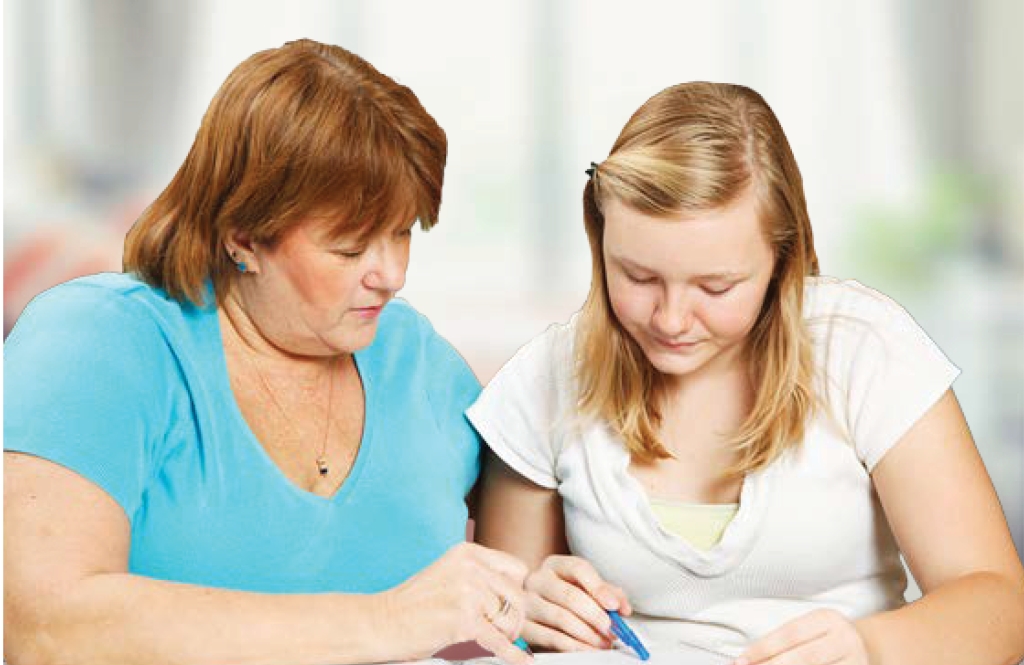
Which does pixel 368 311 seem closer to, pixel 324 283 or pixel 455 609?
pixel 324 283

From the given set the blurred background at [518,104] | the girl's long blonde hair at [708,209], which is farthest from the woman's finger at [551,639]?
the blurred background at [518,104]

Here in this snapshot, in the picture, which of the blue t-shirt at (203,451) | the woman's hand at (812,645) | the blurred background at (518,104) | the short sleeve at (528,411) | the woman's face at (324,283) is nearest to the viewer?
the woman's hand at (812,645)

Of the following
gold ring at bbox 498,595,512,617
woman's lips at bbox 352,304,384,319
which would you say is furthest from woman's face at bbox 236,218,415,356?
gold ring at bbox 498,595,512,617

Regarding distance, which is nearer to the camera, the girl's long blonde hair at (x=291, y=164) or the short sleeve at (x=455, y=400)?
the girl's long blonde hair at (x=291, y=164)

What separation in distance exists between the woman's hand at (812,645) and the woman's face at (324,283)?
523mm

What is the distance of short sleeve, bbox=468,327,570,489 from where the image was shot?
159 centimetres

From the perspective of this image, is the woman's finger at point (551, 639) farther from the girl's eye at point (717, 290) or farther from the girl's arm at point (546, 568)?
the girl's eye at point (717, 290)

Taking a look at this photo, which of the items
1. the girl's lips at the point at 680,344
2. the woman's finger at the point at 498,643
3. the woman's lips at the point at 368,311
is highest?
the girl's lips at the point at 680,344

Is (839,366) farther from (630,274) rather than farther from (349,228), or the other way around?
(349,228)

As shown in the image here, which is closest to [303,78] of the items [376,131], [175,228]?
[376,131]

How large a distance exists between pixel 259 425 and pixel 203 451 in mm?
86

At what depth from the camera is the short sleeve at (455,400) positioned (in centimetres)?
165

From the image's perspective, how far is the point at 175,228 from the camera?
4.99ft

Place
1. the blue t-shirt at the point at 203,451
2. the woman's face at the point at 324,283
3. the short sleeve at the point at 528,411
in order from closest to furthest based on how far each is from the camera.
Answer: the blue t-shirt at the point at 203,451 → the woman's face at the point at 324,283 → the short sleeve at the point at 528,411
